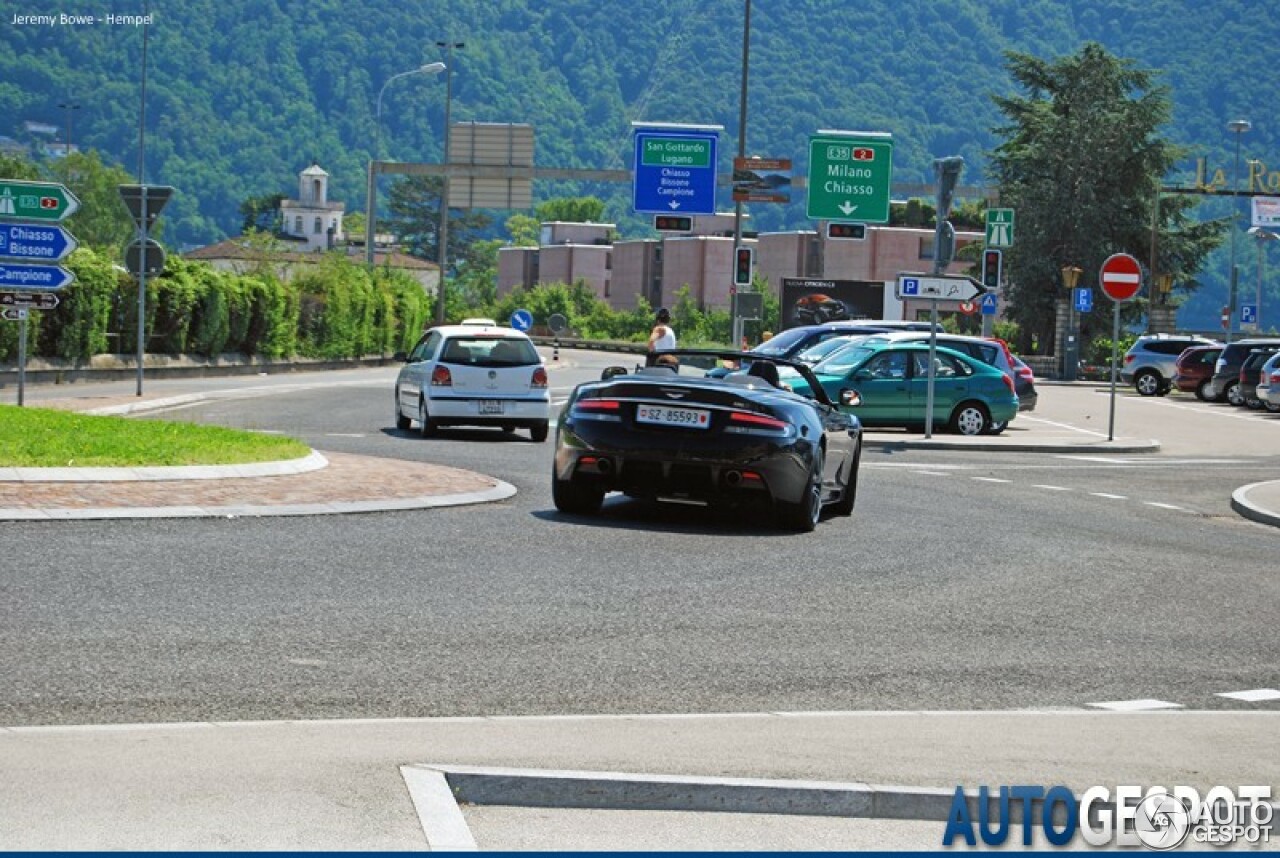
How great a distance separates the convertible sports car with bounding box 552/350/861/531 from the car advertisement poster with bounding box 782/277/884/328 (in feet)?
199

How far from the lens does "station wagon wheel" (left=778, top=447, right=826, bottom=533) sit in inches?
603

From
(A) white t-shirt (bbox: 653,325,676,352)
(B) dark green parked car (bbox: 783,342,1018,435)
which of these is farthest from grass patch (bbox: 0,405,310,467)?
(B) dark green parked car (bbox: 783,342,1018,435)

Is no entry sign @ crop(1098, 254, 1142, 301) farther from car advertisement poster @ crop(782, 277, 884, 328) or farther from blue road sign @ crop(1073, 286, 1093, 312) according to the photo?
car advertisement poster @ crop(782, 277, 884, 328)

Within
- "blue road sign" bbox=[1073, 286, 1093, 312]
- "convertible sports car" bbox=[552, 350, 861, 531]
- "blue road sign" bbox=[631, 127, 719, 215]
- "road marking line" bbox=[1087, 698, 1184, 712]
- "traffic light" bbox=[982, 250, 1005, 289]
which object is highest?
"blue road sign" bbox=[631, 127, 719, 215]

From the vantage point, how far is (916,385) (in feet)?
107

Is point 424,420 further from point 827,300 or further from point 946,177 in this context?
point 827,300

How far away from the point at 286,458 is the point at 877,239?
409 ft

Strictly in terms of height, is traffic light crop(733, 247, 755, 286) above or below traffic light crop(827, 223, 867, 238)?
below

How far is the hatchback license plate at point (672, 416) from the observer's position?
15.1m

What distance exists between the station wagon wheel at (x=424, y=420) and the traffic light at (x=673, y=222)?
2672cm

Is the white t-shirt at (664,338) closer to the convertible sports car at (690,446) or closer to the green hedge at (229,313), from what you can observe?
the convertible sports car at (690,446)

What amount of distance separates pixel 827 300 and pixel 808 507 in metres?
61.4

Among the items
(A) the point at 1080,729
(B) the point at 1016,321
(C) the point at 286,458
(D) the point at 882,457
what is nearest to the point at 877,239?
(B) the point at 1016,321

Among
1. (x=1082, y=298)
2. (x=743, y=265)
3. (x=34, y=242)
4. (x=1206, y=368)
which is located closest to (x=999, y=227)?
(x=743, y=265)
